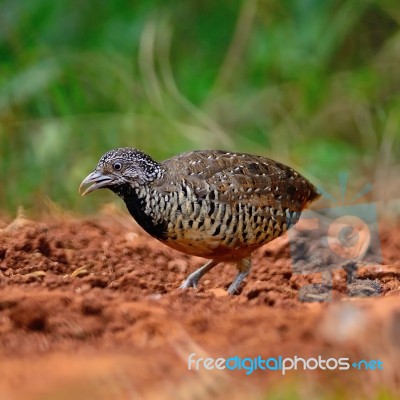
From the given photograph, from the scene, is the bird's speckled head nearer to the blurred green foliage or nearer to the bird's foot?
the bird's foot

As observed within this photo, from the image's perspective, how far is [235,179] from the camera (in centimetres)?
510

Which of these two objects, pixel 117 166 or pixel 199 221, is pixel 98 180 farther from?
pixel 199 221

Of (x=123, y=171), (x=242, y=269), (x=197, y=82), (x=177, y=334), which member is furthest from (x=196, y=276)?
(x=197, y=82)

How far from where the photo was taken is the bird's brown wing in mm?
5008

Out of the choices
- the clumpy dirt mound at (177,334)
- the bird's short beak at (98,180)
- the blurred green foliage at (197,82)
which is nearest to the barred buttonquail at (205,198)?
the bird's short beak at (98,180)

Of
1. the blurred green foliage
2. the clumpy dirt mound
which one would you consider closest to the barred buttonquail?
the clumpy dirt mound

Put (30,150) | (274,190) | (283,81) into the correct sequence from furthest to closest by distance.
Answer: (283,81) → (30,150) → (274,190)

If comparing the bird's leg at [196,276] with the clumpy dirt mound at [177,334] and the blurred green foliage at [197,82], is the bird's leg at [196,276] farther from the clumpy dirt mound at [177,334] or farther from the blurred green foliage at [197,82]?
the blurred green foliage at [197,82]

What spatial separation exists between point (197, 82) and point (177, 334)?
6887 mm

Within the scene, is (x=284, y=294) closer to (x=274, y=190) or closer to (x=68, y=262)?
(x=274, y=190)

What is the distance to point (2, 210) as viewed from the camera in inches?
297

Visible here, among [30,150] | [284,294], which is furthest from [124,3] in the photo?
[284,294]

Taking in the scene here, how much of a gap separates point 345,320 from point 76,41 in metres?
7.22

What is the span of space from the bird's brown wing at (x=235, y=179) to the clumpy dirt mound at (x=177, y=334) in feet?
1.51
